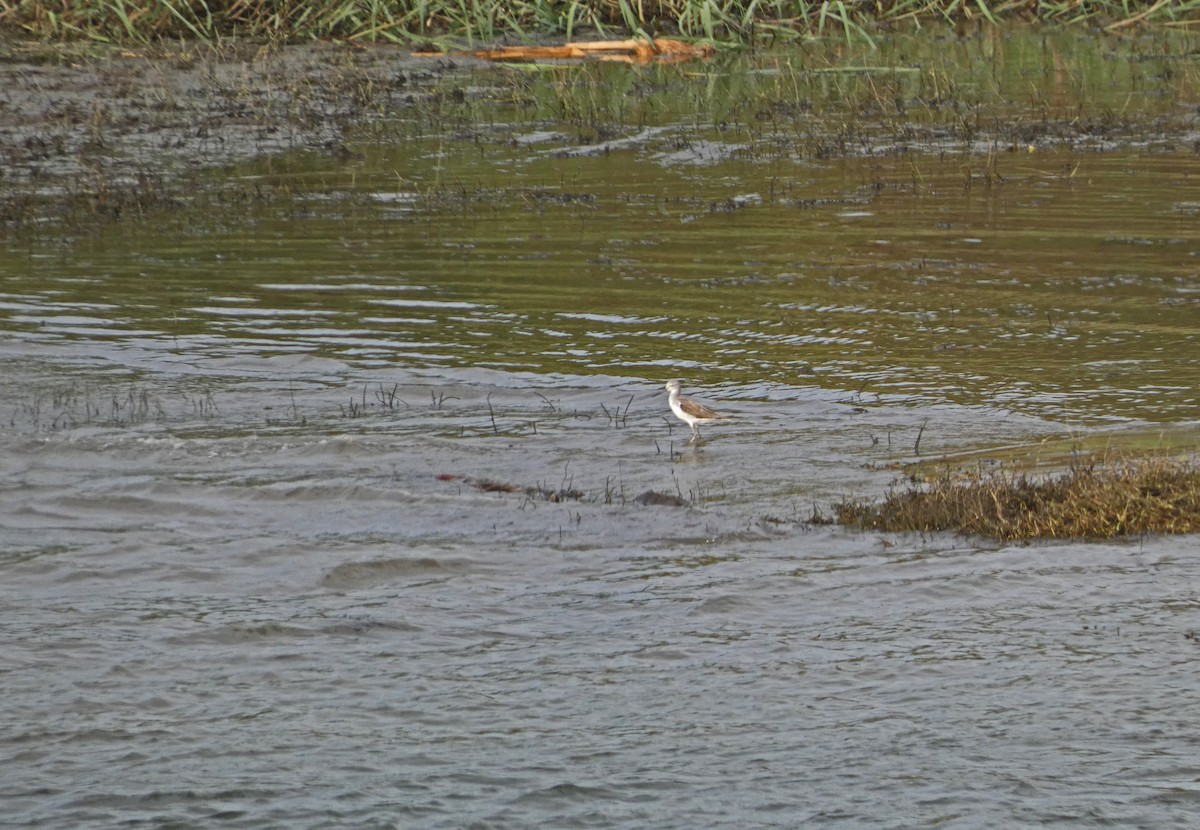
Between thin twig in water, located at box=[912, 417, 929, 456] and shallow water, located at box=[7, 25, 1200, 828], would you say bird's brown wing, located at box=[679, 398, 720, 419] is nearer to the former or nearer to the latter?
shallow water, located at box=[7, 25, 1200, 828]

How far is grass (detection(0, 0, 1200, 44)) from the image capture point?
95.5ft

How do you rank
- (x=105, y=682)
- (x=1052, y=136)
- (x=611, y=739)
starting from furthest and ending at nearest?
1. (x=1052, y=136)
2. (x=105, y=682)
3. (x=611, y=739)

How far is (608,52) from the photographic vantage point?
94.7 feet

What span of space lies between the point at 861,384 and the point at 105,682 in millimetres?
6523

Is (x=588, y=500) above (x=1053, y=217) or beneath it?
beneath

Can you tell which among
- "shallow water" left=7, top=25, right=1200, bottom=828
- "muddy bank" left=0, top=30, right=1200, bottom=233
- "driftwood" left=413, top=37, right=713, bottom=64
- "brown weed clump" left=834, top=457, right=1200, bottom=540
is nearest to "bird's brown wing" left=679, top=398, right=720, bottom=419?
"shallow water" left=7, top=25, right=1200, bottom=828

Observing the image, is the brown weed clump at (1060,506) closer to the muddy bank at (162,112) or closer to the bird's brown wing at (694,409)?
the bird's brown wing at (694,409)

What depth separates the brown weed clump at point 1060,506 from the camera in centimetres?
866

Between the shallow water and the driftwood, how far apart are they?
10.2 meters

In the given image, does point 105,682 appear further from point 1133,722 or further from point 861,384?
point 861,384

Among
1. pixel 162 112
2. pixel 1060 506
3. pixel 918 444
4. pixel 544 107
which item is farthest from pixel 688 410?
pixel 162 112

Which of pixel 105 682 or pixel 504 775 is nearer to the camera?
pixel 504 775

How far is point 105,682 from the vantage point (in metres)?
7.25

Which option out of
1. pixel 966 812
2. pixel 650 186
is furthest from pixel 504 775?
pixel 650 186
